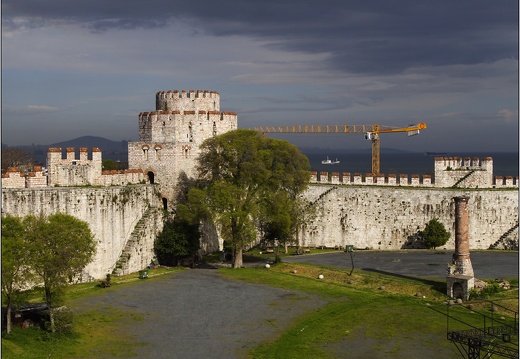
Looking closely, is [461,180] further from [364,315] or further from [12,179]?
[12,179]

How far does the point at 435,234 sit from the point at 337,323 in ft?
57.8

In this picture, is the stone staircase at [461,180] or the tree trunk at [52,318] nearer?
the tree trunk at [52,318]

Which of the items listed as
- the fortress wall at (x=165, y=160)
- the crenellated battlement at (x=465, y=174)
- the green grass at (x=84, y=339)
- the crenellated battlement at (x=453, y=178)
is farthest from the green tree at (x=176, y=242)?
the crenellated battlement at (x=465, y=174)

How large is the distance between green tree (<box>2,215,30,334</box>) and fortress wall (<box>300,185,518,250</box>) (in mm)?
24559

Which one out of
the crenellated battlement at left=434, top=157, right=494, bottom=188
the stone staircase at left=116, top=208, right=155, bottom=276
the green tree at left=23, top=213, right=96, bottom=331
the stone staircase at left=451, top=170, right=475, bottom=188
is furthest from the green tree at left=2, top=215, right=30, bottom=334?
the stone staircase at left=451, top=170, right=475, bottom=188

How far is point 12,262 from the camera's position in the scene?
2517 cm

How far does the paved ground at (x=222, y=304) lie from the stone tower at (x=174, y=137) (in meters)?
7.32

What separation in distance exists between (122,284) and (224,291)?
18.4 feet

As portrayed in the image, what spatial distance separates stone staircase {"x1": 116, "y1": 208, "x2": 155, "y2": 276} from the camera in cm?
3866

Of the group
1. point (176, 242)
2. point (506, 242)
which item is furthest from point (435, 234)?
point (176, 242)

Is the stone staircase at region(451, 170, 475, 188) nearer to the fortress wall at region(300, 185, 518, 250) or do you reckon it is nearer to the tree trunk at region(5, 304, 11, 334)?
the fortress wall at region(300, 185, 518, 250)

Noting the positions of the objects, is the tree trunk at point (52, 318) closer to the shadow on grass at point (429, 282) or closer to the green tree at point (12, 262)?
the green tree at point (12, 262)

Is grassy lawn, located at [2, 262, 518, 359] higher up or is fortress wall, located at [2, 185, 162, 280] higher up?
fortress wall, located at [2, 185, 162, 280]

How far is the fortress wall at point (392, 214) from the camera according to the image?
4491cm
